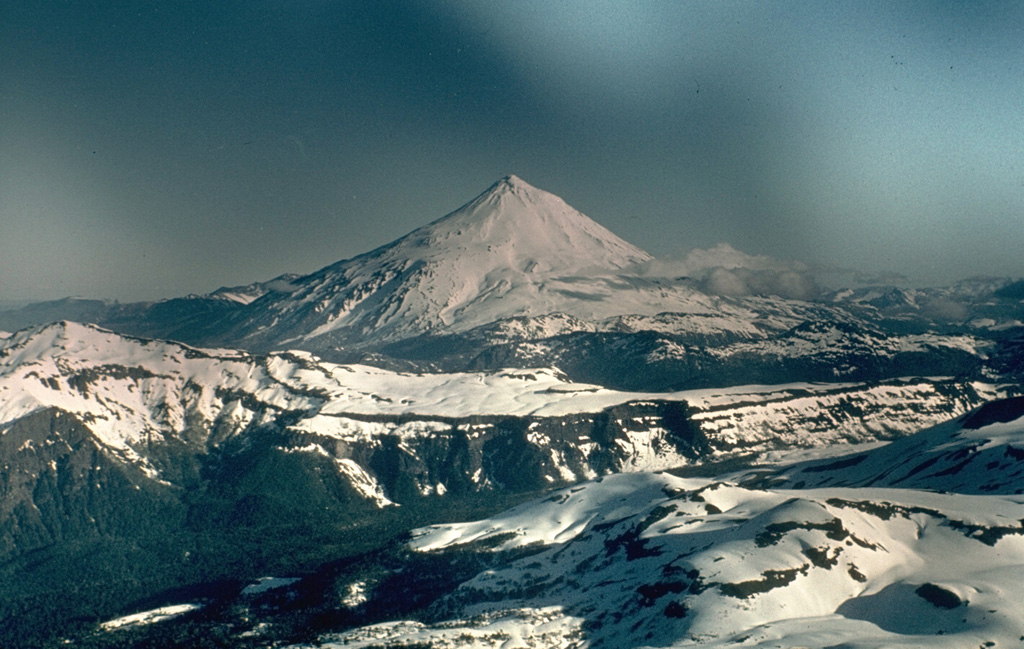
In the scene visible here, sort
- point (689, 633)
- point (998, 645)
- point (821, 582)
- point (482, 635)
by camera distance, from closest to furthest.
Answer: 1. point (998, 645)
2. point (689, 633)
3. point (821, 582)
4. point (482, 635)

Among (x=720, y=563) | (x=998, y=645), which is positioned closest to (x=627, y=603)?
(x=720, y=563)

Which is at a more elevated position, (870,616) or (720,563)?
(720,563)

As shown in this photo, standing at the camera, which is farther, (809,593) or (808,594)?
(809,593)

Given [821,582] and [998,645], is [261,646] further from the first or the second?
[998,645]

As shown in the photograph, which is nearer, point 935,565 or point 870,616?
point 870,616

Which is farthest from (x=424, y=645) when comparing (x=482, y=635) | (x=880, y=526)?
(x=880, y=526)

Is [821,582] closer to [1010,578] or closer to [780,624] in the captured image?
[780,624]

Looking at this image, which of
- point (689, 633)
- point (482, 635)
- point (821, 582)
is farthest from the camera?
point (482, 635)

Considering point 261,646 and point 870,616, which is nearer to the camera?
point 870,616

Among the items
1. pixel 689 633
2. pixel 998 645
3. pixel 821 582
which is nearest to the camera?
pixel 998 645
